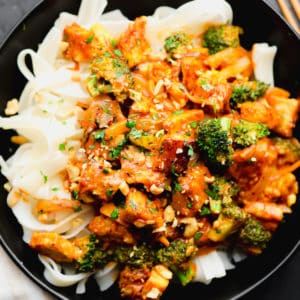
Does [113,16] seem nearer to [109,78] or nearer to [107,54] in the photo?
[107,54]

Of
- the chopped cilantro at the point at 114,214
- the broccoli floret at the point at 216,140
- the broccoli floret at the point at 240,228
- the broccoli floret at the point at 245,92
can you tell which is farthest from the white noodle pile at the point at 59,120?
the broccoli floret at the point at 216,140

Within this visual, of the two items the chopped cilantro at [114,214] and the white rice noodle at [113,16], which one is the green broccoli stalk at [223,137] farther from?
the white rice noodle at [113,16]

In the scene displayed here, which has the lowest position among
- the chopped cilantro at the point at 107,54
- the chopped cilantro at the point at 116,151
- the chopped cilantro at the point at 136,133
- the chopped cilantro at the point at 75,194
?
the chopped cilantro at the point at 75,194

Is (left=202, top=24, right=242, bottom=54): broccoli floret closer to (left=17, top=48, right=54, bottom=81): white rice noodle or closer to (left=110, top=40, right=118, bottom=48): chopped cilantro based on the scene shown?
(left=110, top=40, right=118, bottom=48): chopped cilantro

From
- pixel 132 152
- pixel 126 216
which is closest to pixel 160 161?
pixel 132 152

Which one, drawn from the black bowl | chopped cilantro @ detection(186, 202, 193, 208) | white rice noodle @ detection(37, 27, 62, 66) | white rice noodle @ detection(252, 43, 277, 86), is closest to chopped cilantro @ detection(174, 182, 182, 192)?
chopped cilantro @ detection(186, 202, 193, 208)

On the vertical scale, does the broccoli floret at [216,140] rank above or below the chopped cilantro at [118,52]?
below

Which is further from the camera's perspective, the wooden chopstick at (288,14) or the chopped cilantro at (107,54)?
the wooden chopstick at (288,14)

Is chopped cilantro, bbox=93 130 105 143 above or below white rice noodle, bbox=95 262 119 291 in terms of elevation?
above
